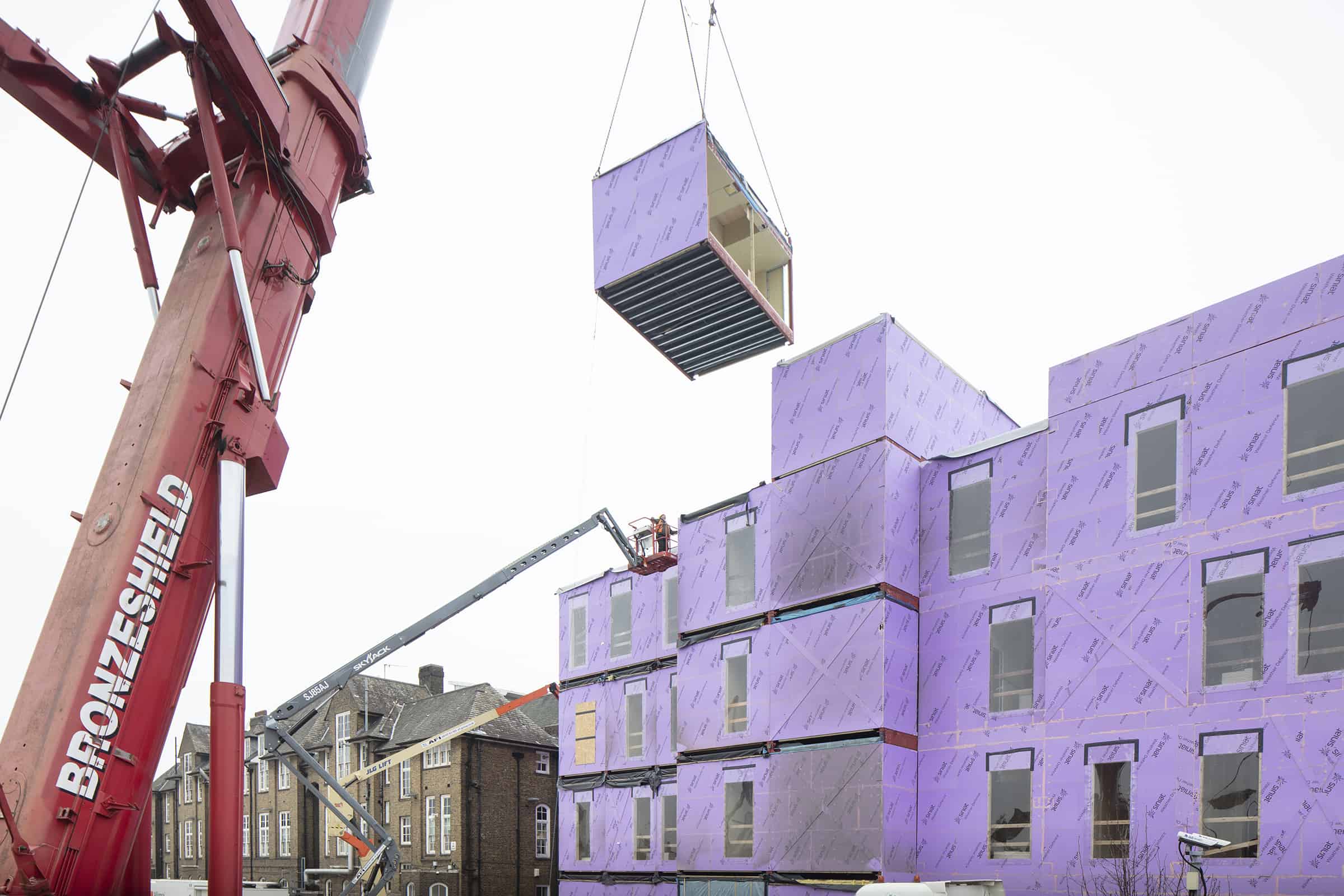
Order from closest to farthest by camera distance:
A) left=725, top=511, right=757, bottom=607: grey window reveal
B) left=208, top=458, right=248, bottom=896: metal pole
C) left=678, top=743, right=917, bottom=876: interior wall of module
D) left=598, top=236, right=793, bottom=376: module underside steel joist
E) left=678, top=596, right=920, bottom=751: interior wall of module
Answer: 1. left=208, top=458, right=248, bottom=896: metal pole
2. left=598, top=236, right=793, bottom=376: module underside steel joist
3. left=678, top=743, right=917, bottom=876: interior wall of module
4. left=678, top=596, right=920, bottom=751: interior wall of module
5. left=725, top=511, right=757, bottom=607: grey window reveal

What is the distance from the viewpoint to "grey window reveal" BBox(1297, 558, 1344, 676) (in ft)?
60.0

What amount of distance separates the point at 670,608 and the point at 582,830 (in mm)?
8566

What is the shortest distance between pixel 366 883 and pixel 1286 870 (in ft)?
79.1

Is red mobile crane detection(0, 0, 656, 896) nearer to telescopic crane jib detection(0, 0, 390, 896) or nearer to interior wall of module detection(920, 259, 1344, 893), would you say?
telescopic crane jib detection(0, 0, 390, 896)

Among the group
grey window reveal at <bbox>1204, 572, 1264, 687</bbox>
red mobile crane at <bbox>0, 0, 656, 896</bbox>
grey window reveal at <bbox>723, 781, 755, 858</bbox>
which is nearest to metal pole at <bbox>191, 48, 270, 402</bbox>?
red mobile crane at <bbox>0, 0, 656, 896</bbox>

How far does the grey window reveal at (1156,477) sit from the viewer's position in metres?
21.1

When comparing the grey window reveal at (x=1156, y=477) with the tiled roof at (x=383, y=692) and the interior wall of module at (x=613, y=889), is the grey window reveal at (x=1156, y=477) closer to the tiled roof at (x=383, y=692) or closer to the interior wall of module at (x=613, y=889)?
the interior wall of module at (x=613, y=889)

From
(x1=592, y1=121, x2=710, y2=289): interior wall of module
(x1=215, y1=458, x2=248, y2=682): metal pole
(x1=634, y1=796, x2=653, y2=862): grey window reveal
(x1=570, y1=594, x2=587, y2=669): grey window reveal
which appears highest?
(x1=592, y1=121, x2=710, y2=289): interior wall of module

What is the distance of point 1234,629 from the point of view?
1959cm

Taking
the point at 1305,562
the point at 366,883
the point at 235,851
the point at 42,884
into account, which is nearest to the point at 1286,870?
the point at 1305,562

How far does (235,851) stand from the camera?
9.51 meters

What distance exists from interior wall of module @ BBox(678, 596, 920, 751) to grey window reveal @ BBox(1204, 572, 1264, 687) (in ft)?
21.8

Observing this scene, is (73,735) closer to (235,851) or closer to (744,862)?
(235,851)

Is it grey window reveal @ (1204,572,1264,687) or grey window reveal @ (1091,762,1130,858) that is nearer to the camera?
grey window reveal @ (1204,572,1264,687)
